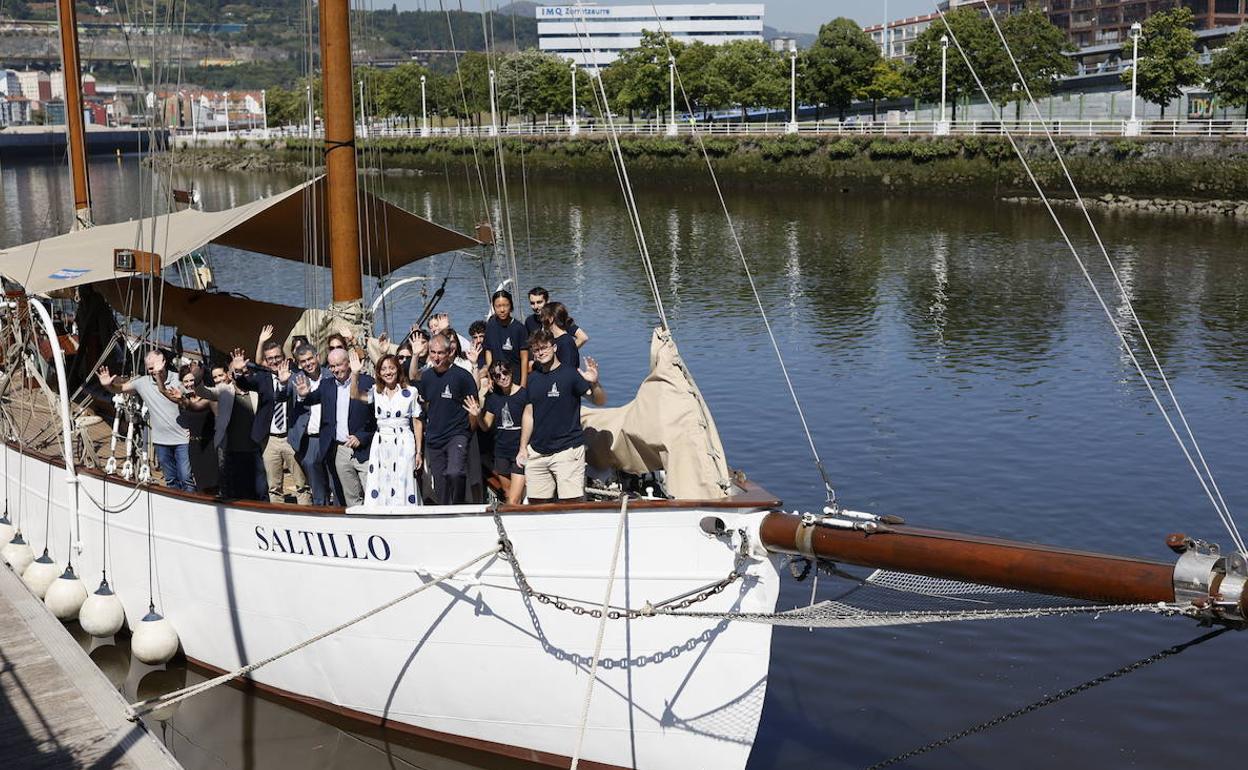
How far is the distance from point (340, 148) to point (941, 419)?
12852 mm

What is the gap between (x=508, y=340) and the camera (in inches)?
475

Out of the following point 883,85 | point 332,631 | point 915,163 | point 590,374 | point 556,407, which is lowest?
point 332,631

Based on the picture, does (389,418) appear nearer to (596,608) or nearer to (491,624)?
(491,624)

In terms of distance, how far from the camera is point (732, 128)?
2918 inches

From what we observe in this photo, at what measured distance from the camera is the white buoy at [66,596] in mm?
12961

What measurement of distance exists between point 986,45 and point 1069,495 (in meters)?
55.6

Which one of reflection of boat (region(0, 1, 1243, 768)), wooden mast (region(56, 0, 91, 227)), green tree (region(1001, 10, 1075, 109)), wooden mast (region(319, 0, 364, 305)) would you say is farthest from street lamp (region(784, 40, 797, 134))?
reflection of boat (region(0, 1, 1243, 768))

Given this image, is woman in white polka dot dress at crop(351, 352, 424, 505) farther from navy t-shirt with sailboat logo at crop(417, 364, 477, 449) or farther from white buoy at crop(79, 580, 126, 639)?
white buoy at crop(79, 580, 126, 639)

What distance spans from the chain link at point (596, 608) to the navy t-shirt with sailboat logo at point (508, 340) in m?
3.02

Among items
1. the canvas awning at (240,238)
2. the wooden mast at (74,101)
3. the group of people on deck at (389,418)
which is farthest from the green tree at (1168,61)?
the group of people on deck at (389,418)

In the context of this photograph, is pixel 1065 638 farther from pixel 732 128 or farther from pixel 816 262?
pixel 732 128

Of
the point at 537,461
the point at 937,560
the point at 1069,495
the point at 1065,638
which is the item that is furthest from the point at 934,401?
the point at 937,560

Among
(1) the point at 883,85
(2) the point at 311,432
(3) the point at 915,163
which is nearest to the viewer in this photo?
Result: (2) the point at 311,432

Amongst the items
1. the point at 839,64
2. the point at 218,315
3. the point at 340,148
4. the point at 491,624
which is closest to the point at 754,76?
the point at 839,64
